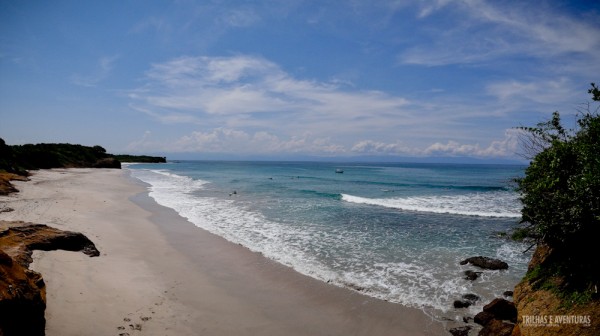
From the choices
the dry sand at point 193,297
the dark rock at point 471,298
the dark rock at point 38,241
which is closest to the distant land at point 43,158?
the dark rock at point 38,241

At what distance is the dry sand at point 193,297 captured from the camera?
22.0 ft

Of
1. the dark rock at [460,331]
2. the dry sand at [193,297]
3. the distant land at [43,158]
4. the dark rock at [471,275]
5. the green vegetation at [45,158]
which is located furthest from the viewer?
the green vegetation at [45,158]

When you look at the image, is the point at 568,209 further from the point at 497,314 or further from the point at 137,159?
the point at 137,159

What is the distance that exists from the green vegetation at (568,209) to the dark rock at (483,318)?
58.0 inches

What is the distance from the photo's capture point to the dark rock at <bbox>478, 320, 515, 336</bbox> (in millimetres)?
6550

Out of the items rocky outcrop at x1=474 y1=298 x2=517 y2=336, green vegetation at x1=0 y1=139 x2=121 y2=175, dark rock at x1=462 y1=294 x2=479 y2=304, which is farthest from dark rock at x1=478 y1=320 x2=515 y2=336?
green vegetation at x1=0 y1=139 x2=121 y2=175

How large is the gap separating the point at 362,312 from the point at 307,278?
2658 mm

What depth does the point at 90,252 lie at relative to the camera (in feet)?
33.3

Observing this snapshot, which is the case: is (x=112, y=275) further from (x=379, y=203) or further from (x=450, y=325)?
(x=379, y=203)

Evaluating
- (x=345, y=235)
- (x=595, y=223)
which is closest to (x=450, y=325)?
(x=595, y=223)

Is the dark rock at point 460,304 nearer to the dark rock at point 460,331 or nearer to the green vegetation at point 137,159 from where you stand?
the dark rock at point 460,331

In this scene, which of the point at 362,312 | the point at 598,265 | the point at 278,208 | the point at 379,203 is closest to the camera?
the point at 598,265

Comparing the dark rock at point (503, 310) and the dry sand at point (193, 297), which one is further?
the dark rock at point (503, 310)

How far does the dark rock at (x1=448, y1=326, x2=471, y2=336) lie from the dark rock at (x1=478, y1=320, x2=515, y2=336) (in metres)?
0.39
